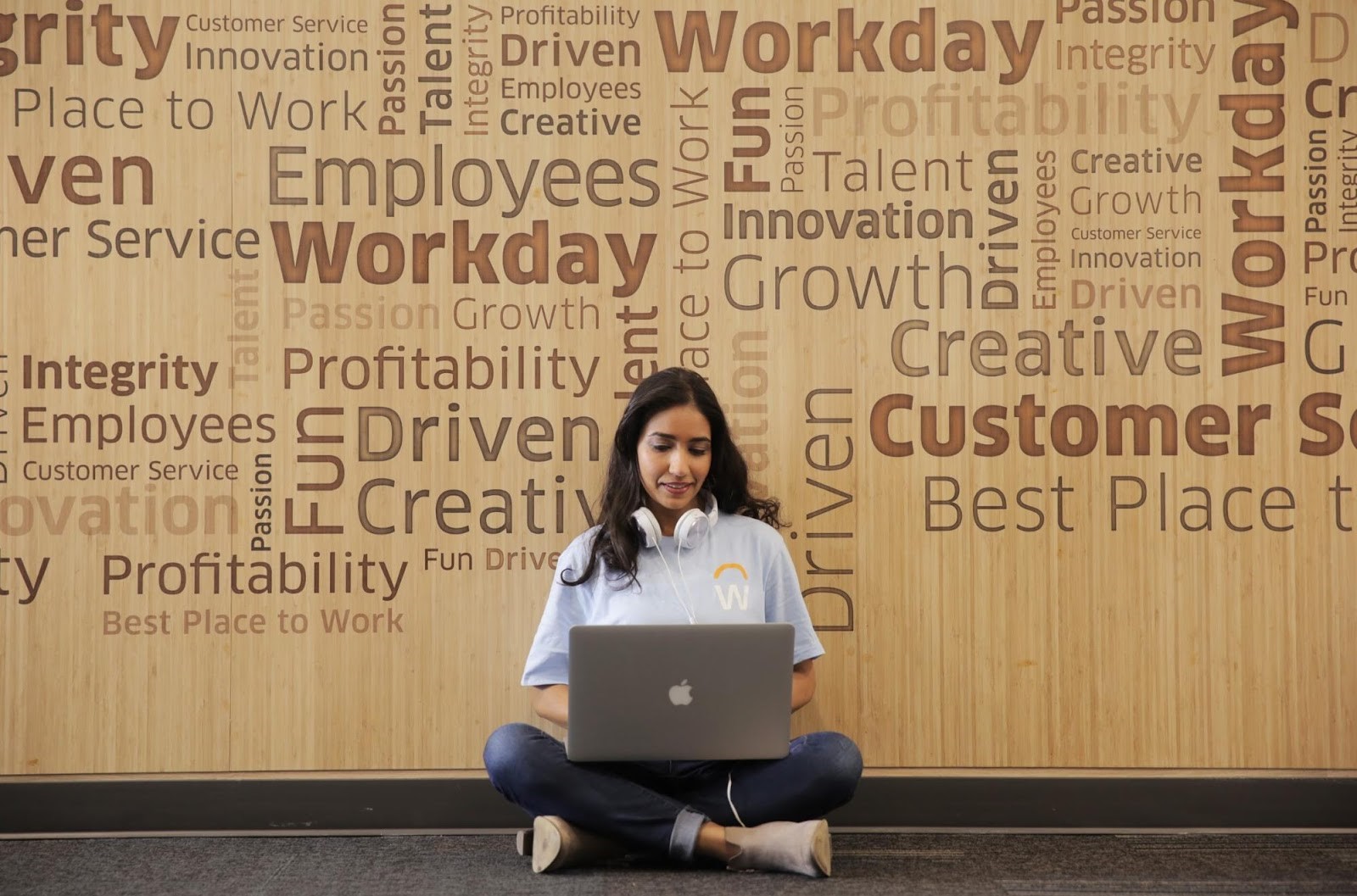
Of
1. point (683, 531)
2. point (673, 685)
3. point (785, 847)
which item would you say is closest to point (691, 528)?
point (683, 531)

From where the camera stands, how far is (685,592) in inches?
93.1

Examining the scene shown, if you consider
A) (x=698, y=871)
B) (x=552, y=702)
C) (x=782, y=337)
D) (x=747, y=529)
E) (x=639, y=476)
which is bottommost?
(x=698, y=871)

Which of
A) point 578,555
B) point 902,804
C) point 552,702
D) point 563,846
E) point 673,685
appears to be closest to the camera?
point 673,685

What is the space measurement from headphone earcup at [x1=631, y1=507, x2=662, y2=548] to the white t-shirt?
0.02m

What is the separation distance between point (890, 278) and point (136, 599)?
195cm

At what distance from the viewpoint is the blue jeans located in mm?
2191

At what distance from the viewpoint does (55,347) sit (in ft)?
8.44

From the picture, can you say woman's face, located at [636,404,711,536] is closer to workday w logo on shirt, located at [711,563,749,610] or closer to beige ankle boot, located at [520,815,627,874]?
workday w logo on shirt, located at [711,563,749,610]

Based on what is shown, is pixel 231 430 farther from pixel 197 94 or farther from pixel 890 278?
pixel 890 278

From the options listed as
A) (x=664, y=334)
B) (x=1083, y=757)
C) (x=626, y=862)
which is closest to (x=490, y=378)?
(x=664, y=334)

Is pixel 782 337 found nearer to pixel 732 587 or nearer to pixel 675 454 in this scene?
pixel 675 454

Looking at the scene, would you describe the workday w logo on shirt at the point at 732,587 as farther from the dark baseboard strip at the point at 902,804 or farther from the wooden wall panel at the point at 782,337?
the dark baseboard strip at the point at 902,804

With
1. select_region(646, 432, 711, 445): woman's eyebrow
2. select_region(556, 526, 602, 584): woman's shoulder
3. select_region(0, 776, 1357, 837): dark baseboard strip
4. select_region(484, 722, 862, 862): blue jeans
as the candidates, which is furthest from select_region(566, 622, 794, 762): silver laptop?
select_region(0, 776, 1357, 837): dark baseboard strip

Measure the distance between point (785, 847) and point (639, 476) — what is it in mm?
840
